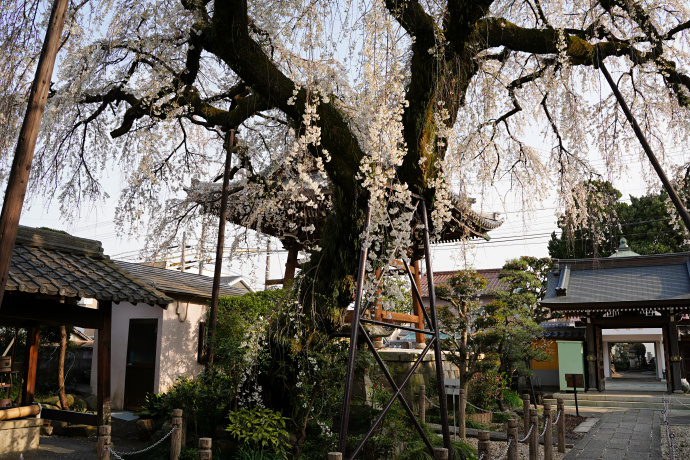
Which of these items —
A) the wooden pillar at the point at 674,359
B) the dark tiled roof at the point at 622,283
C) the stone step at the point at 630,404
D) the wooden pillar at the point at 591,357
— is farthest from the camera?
the wooden pillar at the point at 591,357

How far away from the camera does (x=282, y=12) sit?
528 centimetres

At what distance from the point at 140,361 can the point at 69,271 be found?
5.81 meters

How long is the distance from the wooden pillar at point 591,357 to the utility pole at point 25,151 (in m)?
16.7

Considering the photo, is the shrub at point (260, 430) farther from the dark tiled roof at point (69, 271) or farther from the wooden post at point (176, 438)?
the dark tiled roof at point (69, 271)

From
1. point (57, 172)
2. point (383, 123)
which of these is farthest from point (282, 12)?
point (57, 172)

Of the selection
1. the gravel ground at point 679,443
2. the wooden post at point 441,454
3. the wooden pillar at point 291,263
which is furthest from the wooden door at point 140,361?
the gravel ground at point 679,443

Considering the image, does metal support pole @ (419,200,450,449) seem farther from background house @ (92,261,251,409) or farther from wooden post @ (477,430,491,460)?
background house @ (92,261,251,409)

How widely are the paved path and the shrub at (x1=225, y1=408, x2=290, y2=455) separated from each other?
3.93 metres

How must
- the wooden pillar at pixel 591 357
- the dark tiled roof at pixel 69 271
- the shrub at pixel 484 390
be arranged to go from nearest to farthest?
the dark tiled roof at pixel 69 271 < the shrub at pixel 484 390 < the wooden pillar at pixel 591 357

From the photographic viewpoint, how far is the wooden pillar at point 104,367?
20.3 feet

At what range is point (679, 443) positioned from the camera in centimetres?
805

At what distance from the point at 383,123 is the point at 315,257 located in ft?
7.03

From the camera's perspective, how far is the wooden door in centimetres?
1113

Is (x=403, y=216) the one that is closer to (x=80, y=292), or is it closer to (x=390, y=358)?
(x=80, y=292)
